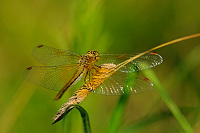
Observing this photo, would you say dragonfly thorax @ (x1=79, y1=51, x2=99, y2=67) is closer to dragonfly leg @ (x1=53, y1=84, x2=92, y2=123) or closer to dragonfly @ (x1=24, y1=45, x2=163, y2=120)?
dragonfly @ (x1=24, y1=45, x2=163, y2=120)

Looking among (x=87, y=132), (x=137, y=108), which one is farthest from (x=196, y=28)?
(x=87, y=132)

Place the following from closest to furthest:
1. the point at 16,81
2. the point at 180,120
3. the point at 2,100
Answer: the point at 180,120, the point at 2,100, the point at 16,81

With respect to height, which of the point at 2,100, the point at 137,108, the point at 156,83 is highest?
the point at 156,83

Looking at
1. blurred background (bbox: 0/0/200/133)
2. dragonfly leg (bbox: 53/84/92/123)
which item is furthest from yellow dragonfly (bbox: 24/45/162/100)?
blurred background (bbox: 0/0/200/133)

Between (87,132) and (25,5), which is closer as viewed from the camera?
(87,132)

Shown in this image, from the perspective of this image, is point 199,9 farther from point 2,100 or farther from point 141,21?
point 2,100

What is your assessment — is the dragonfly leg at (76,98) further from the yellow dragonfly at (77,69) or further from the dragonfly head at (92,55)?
the dragonfly head at (92,55)

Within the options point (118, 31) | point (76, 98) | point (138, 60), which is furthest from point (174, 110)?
point (118, 31)
